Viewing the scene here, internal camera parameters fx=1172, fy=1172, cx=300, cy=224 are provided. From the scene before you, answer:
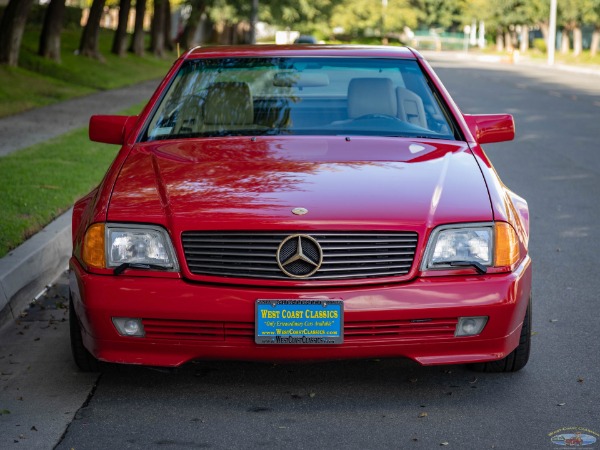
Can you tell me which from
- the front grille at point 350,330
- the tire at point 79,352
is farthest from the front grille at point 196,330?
the tire at point 79,352

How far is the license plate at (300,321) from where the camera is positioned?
182 inches

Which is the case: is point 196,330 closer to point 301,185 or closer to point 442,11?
point 301,185

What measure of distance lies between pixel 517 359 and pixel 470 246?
72 centimetres

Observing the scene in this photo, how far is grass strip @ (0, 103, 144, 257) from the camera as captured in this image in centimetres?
845

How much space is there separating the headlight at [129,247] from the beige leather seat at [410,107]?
6.27ft

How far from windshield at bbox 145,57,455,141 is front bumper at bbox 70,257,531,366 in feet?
4.81

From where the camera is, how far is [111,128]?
6.26m

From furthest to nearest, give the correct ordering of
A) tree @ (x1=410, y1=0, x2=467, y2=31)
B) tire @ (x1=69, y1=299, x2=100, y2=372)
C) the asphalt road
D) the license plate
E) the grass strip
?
tree @ (x1=410, y1=0, x2=467, y2=31), the grass strip, tire @ (x1=69, y1=299, x2=100, y2=372), the license plate, the asphalt road

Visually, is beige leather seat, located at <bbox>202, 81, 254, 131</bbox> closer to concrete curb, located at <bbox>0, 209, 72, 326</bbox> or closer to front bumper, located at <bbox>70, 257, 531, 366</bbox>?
concrete curb, located at <bbox>0, 209, 72, 326</bbox>

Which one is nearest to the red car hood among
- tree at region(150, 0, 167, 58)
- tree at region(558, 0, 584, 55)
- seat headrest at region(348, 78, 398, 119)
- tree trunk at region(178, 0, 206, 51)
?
seat headrest at region(348, 78, 398, 119)

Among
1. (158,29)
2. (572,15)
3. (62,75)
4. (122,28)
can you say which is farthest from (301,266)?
(572,15)

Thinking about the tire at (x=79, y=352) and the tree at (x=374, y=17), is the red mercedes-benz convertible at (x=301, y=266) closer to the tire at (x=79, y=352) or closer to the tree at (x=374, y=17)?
the tire at (x=79, y=352)

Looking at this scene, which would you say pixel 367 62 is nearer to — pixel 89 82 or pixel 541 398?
pixel 541 398

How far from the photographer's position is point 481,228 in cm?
486
